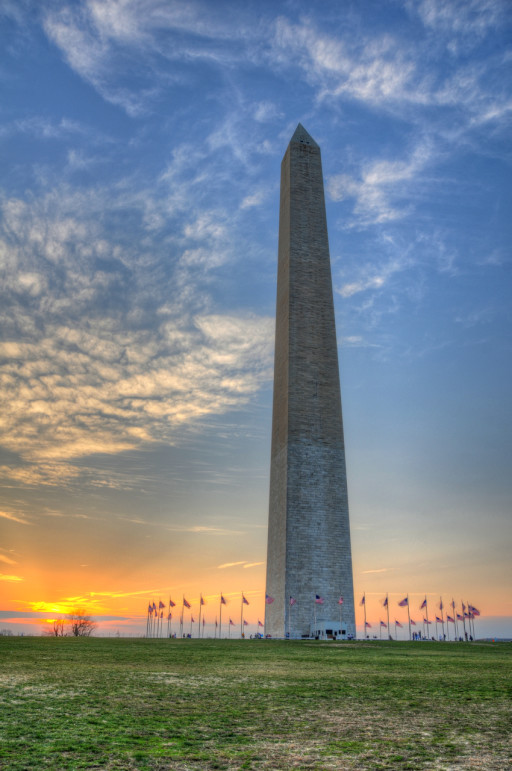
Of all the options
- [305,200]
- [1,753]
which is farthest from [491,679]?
[305,200]

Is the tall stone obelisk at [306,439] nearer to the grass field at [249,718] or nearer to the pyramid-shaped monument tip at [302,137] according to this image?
the pyramid-shaped monument tip at [302,137]

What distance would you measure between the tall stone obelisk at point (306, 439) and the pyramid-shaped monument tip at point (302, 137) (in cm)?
34

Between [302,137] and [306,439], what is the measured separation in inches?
1101

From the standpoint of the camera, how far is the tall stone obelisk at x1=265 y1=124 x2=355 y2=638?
45906 millimetres

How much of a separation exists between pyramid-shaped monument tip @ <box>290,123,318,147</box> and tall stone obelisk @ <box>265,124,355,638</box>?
1.10ft

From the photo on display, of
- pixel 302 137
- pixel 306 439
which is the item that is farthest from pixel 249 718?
pixel 302 137

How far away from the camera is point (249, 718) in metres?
10.5

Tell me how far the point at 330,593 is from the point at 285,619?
3796mm

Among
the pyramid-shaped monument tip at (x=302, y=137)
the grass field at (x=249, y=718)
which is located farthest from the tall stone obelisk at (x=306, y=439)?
the grass field at (x=249, y=718)

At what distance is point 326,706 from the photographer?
1189 centimetres

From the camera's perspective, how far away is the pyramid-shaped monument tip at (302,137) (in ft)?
190

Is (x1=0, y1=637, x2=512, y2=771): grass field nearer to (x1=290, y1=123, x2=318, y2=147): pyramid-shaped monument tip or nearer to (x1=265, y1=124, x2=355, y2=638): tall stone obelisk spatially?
(x1=265, y1=124, x2=355, y2=638): tall stone obelisk

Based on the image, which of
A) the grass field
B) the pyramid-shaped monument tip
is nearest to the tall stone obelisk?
the pyramid-shaped monument tip

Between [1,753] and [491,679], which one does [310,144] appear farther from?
[1,753]
